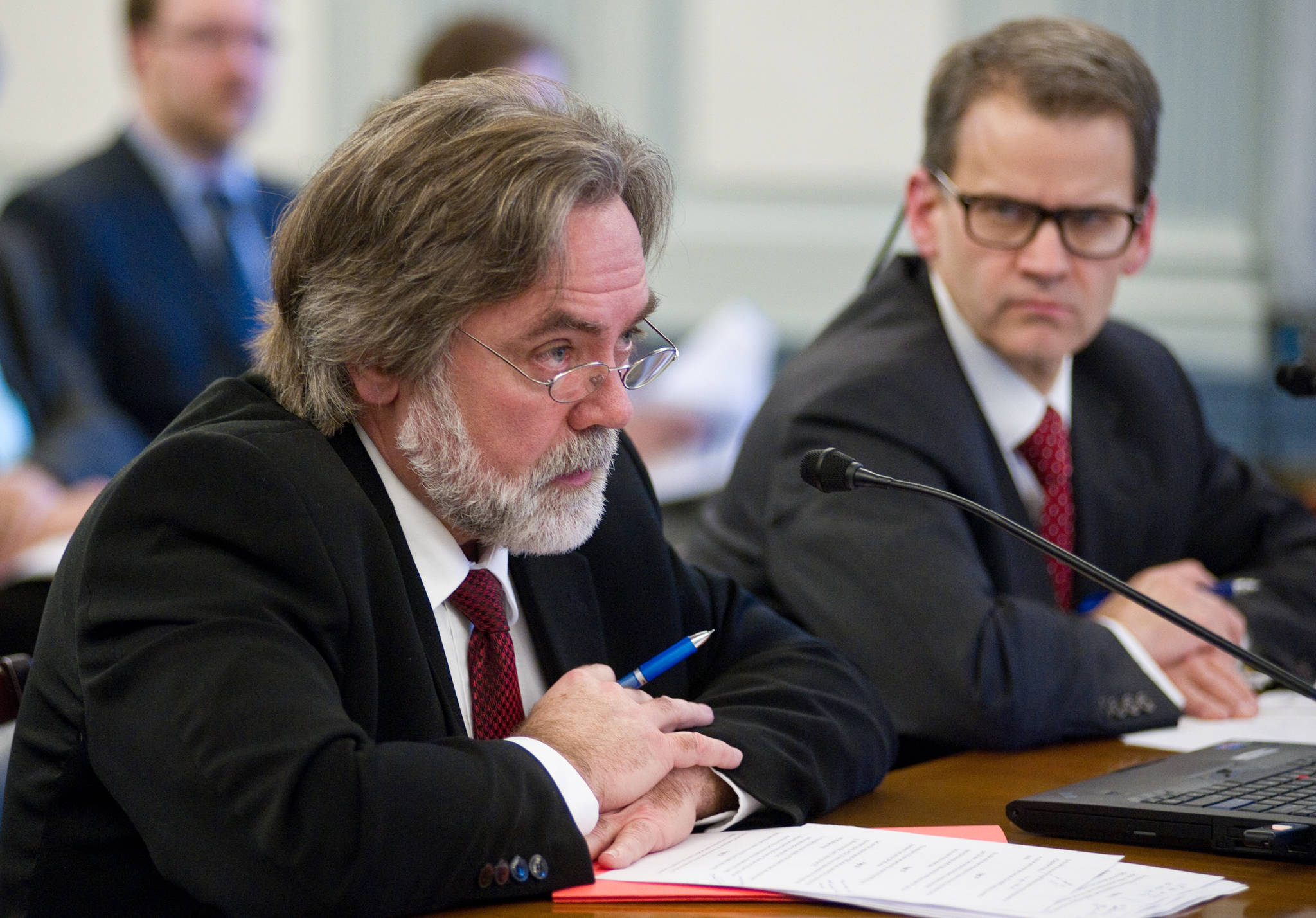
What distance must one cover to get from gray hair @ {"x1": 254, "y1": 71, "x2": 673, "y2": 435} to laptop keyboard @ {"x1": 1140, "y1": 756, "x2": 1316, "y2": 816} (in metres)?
0.76

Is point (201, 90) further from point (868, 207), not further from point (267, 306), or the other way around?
point (267, 306)

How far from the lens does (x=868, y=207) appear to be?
5.03m

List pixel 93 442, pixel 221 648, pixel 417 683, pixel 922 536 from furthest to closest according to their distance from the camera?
1. pixel 93 442
2. pixel 922 536
3. pixel 417 683
4. pixel 221 648

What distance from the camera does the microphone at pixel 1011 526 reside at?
1.47 meters

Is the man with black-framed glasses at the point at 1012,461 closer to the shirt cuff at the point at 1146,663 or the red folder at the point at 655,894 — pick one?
the shirt cuff at the point at 1146,663

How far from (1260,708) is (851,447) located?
0.62 meters

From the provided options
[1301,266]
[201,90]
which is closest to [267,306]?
[201,90]

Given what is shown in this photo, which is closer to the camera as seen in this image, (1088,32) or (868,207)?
(1088,32)

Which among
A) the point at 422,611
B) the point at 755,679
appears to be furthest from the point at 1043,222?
the point at 422,611

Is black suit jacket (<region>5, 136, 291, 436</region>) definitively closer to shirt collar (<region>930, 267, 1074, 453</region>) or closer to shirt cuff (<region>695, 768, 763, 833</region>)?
shirt collar (<region>930, 267, 1074, 453</region>)

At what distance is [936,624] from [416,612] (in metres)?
0.69

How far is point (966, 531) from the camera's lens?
Answer: 1.93 metres

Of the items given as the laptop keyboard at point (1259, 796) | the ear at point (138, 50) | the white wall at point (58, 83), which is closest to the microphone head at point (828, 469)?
the laptop keyboard at point (1259, 796)

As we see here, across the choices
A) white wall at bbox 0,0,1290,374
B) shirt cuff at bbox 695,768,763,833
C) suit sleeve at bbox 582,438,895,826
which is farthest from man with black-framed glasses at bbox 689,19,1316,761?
white wall at bbox 0,0,1290,374
